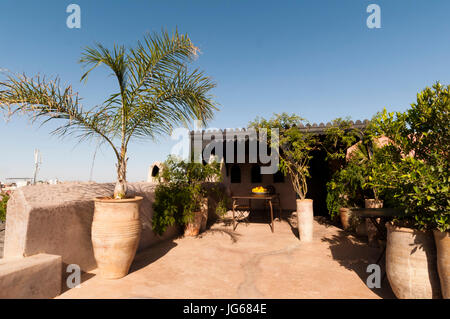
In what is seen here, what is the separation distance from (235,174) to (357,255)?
7.20 metres

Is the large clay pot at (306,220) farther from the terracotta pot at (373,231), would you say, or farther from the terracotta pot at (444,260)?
the terracotta pot at (444,260)

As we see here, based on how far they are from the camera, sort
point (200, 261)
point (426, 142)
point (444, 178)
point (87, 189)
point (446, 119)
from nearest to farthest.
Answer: point (444, 178) → point (446, 119) → point (426, 142) → point (87, 189) → point (200, 261)

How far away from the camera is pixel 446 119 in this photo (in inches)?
80.1

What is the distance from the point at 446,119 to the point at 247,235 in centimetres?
450

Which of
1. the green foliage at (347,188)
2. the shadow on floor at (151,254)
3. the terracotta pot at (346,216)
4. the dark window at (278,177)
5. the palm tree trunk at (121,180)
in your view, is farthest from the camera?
the dark window at (278,177)

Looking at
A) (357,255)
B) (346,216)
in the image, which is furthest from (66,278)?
(346,216)

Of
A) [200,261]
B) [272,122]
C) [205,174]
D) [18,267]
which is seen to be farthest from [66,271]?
[272,122]

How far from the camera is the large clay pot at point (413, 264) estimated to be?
204 cm

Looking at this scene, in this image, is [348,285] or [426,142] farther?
[348,285]

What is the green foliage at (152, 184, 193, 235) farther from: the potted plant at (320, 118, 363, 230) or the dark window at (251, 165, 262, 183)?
the dark window at (251, 165, 262, 183)

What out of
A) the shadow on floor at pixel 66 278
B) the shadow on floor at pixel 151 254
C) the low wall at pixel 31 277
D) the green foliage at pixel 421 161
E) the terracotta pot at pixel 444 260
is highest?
the green foliage at pixel 421 161

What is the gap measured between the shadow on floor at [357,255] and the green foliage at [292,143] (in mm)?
1224

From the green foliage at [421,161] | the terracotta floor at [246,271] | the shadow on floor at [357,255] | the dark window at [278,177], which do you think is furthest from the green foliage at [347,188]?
the dark window at [278,177]
